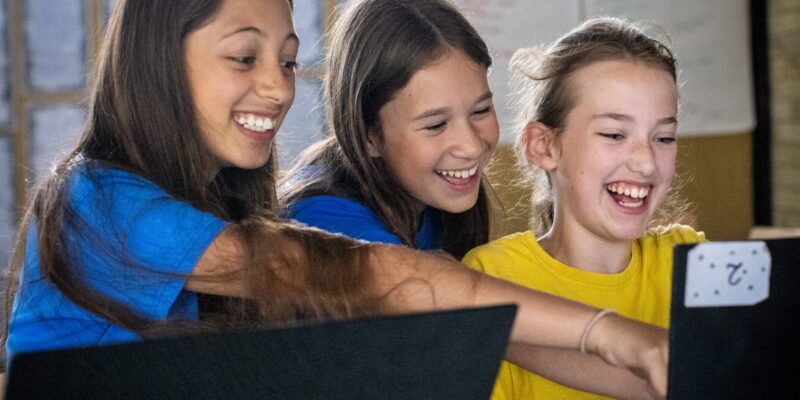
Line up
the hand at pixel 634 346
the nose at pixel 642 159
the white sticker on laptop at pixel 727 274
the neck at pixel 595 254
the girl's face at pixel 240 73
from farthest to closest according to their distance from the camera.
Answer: the neck at pixel 595 254, the nose at pixel 642 159, the girl's face at pixel 240 73, the hand at pixel 634 346, the white sticker on laptop at pixel 727 274

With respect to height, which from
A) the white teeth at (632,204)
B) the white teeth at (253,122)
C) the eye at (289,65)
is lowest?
the white teeth at (632,204)

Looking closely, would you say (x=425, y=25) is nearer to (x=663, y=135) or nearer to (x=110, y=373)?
(x=663, y=135)

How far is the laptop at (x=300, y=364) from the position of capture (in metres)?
0.67

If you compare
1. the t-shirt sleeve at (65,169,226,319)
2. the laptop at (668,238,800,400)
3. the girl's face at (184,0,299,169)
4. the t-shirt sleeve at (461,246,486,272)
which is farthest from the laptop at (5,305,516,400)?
the t-shirt sleeve at (461,246,486,272)

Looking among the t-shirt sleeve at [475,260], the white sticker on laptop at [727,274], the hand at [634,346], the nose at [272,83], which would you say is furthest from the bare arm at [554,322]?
the t-shirt sleeve at [475,260]

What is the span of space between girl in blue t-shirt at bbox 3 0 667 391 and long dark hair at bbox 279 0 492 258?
0.88 ft

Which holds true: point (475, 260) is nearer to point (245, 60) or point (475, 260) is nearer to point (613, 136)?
point (613, 136)

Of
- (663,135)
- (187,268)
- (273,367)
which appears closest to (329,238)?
(187,268)

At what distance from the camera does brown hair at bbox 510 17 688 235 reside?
1.60m

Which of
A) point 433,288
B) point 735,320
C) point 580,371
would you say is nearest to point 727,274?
point 735,320

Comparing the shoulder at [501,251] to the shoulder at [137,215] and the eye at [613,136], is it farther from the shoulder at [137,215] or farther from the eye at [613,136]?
the shoulder at [137,215]

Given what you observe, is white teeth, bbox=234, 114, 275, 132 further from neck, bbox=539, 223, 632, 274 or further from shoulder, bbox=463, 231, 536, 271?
neck, bbox=539, 223, 632, 274

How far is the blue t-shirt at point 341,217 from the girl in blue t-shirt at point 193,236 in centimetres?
14

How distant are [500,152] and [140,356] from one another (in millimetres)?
3588
